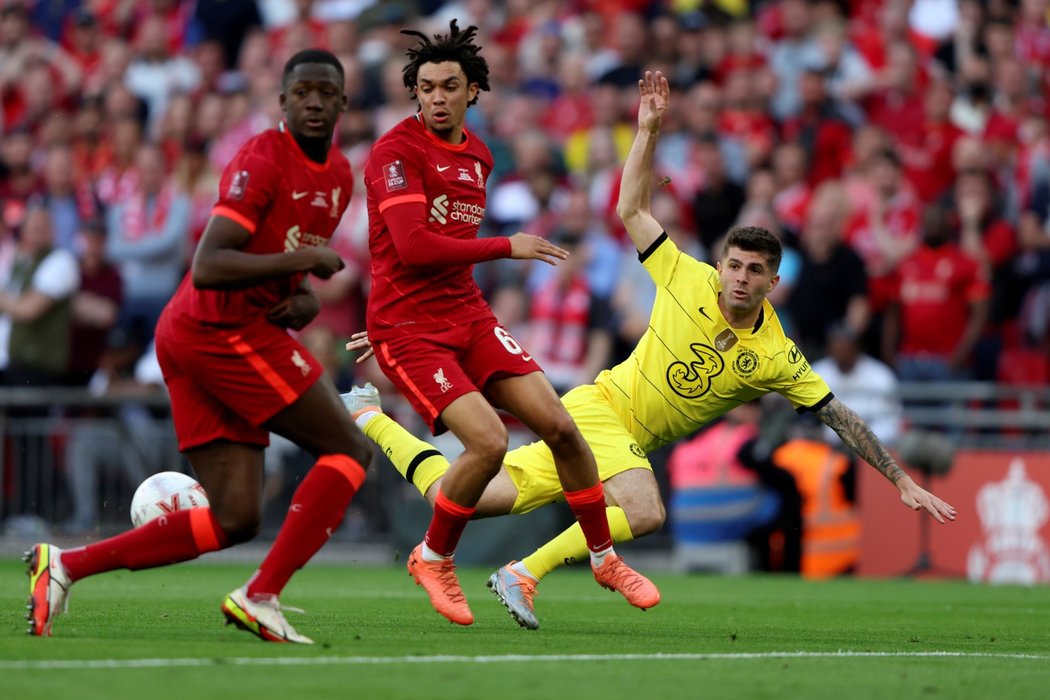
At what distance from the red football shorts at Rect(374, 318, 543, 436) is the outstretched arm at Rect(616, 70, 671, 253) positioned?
123 cm

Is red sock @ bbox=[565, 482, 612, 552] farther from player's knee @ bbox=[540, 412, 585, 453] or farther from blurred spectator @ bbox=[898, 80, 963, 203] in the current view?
blurred spectator @ bbox=[898, 80, 963, 203]

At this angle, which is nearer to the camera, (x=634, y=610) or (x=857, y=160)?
(x=634, y=610)

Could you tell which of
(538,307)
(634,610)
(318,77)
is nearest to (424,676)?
(318,77)

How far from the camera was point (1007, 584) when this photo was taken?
15320 mm

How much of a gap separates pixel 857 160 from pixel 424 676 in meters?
11.8

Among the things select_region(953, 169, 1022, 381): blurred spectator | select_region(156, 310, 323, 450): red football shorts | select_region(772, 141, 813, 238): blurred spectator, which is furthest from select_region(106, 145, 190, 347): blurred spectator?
select_region(156, 310, 323, 450): red football shorts

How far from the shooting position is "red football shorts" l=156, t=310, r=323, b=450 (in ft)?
25.5

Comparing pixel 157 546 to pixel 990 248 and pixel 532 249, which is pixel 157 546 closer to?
pixel 532 249

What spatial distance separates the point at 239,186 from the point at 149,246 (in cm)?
1111

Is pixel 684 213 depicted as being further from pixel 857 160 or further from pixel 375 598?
pixel 375 598

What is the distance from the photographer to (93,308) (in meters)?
18.2

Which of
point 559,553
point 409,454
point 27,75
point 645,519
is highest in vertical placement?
point 27,75

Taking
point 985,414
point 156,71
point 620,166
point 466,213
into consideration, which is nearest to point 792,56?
point 620,166

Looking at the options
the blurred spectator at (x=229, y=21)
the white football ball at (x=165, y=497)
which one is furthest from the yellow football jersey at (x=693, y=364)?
the blurred spectator at (x=229, y=21)
